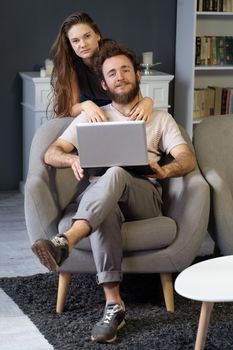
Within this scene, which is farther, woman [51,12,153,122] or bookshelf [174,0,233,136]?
bookshelf [174,0,233,136]

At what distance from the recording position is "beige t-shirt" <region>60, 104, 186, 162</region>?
3418mm

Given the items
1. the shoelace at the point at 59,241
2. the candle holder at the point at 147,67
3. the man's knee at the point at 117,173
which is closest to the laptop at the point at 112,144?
the man's knee at the point at 117,173

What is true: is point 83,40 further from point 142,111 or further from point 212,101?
point 212,101

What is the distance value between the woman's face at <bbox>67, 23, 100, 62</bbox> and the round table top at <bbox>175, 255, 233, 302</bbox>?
53.6 inches

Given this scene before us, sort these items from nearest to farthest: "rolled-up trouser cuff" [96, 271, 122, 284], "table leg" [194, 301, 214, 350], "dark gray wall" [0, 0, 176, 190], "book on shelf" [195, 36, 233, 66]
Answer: "table leg" [194, 301, 214, 350] < "rolled-up trouser cuff" [96, 271, 122, 284] < "dark gray wall" [0, 0, 176, 190] < "book on shelf" [195, 36, 233, 66]

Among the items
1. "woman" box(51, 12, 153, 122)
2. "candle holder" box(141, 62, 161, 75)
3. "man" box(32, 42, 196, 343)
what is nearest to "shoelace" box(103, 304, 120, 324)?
"man" box(32, 42, 196, 343)

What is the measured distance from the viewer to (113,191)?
308 centimetres

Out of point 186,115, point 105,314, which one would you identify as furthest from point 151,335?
A: point 186,115

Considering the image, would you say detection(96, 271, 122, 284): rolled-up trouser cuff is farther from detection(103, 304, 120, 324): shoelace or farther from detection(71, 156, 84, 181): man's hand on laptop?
detection(71, 156, 84, 181): man's hand on laptop

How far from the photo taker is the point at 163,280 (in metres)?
3.22

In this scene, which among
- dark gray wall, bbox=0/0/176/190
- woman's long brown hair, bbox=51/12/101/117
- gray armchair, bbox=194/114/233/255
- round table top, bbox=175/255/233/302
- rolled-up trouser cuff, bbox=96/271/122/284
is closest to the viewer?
round table top, bbox=175/255/233/302

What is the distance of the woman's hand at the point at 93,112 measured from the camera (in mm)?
3383

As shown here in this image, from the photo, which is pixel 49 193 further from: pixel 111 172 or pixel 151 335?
pixel 151 335

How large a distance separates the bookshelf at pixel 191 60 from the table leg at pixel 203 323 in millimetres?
3081
